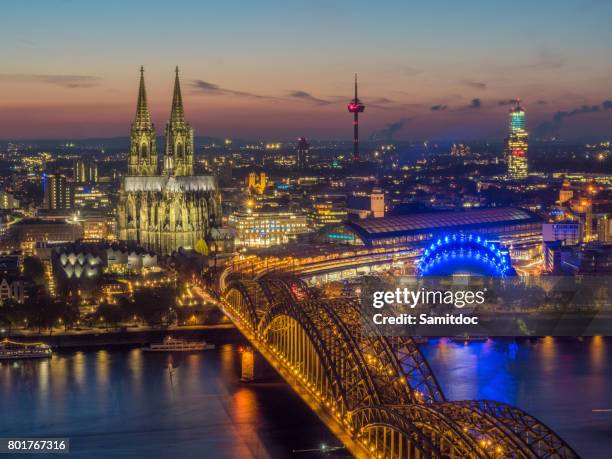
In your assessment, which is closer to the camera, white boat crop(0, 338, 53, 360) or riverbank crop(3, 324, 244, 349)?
white boat crop(0, 338, 53, 360)

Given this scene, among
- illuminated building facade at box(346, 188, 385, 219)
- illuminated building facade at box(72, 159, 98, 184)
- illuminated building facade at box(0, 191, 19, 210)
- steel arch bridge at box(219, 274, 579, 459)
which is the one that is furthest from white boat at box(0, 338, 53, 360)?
illuminated building facade at box(72, 159, 98, 184)

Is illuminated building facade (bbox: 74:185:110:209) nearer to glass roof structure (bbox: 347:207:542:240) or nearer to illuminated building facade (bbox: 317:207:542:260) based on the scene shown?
glass roof structure (bbox: 347:207:542:240)

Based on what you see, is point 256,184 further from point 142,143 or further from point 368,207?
point 142,143

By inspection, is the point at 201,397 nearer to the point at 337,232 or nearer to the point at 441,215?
the point at 337,232

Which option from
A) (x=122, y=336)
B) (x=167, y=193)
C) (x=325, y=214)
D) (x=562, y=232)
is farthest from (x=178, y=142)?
(x=325, y=214)

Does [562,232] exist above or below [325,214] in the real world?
below

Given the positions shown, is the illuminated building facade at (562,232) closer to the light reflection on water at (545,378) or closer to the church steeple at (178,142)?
the church steeple at (178,142)

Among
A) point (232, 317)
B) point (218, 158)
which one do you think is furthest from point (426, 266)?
point (218, 158)
